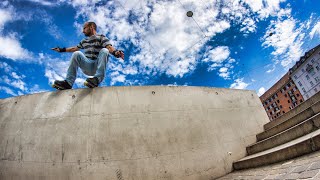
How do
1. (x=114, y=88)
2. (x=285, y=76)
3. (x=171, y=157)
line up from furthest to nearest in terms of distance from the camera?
(x=285, y=76), (x=114, y=88), (x=171, y=157)

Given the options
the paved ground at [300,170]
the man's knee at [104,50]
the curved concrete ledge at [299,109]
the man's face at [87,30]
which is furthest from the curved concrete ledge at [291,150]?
the man's face at [87,30]

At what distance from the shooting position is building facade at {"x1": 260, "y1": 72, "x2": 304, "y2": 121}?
5241 centimetres

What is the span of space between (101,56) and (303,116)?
3443mm

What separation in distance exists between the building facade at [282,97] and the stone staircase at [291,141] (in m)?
61.6

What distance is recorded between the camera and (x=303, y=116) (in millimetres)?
2625

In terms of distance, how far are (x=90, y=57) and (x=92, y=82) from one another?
649 mm

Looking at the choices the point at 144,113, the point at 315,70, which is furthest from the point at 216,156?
the point at 315,70

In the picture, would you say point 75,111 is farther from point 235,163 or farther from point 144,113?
point 235,163

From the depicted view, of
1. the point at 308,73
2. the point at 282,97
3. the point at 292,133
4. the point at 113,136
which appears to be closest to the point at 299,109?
the point at 292,133

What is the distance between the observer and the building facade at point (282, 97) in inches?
2063

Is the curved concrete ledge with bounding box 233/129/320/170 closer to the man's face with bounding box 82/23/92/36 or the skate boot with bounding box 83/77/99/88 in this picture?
the skate boot with bounding box 83/77/99/88

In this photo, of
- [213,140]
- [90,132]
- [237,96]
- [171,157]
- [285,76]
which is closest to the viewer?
[90,132]

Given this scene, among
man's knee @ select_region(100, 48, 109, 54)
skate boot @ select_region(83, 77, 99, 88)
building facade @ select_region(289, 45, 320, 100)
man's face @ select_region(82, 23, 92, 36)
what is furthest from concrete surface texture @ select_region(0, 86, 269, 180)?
building facade @ select_region(289, 45, 320, 100)

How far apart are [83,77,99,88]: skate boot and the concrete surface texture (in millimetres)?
107
